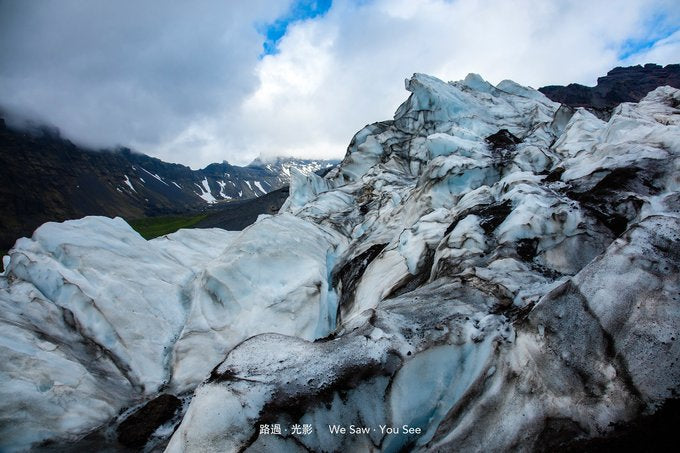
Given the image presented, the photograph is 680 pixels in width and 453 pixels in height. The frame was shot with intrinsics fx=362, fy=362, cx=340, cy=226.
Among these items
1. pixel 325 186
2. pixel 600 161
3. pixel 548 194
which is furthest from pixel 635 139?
pixel 325 186

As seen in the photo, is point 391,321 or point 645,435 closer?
point 645,435

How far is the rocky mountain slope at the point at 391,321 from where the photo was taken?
4965 millimetres

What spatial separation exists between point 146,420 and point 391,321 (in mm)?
6382

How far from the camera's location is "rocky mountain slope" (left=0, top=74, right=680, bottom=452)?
4965mm

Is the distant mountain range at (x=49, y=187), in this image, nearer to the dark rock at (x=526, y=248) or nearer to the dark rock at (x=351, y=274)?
the dark rock at (x=351, y=274)

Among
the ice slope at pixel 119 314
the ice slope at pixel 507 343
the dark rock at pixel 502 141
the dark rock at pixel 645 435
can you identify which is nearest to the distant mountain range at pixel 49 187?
the ice slope at pixel 119 314

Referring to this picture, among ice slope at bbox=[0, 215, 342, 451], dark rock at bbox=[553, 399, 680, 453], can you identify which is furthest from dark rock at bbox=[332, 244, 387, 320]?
dark rock at bbox=[553, 399, 680, 453]

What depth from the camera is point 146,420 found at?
8.41 m

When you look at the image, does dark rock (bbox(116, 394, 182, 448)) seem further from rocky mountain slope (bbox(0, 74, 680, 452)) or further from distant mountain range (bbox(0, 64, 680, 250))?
distant mountain range (bbox(0, 64, 680, 250))

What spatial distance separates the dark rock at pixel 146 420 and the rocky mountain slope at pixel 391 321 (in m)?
0.05

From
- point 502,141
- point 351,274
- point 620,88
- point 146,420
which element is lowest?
point 146,420

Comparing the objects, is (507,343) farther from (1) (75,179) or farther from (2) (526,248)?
(1) (75,179)

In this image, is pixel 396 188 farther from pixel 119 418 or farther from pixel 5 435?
pixel 5 435

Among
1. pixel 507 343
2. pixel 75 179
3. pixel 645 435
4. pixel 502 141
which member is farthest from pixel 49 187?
pixel 645 435
